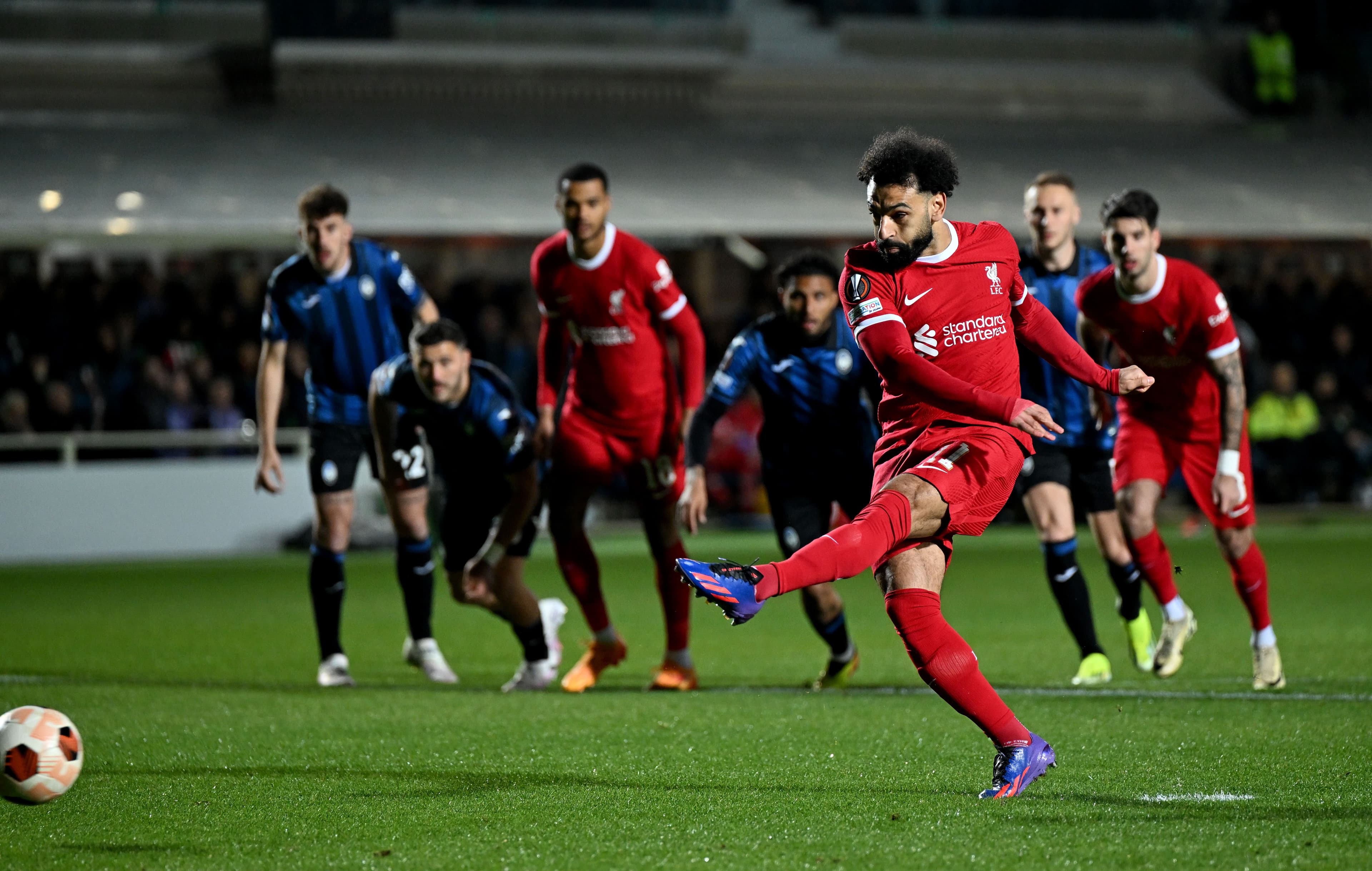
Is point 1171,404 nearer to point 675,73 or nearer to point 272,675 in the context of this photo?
point 272,675

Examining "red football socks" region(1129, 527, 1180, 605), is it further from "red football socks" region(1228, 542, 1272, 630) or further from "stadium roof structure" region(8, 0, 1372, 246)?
"stadium roof structure" region(8, 0, 1372, 246)

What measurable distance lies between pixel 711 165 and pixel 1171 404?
507 inches

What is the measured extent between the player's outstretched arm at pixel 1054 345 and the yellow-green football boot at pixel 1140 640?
2.71m

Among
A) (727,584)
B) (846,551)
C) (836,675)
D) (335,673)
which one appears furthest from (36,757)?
(836,675)

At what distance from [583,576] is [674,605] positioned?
446mm

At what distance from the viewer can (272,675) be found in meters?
7.30

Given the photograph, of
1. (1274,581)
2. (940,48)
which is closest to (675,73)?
(940,48)

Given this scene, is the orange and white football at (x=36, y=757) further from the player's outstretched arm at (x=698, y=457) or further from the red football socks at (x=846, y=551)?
the player's outstretched arm at (x=698, y=457)

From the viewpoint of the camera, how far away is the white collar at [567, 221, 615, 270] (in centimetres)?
682

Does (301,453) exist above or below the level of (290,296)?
below

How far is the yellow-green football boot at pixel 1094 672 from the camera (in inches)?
258

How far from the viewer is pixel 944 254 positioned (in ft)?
14.5

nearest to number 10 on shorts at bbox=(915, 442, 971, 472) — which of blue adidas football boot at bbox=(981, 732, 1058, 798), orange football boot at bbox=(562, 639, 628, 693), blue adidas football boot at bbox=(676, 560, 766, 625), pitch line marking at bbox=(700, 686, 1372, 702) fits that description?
blue adidas football boot at bbox=(676, 560, 766, 625)

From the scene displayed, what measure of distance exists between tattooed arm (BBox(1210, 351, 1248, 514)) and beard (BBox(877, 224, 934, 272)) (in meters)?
2.31
